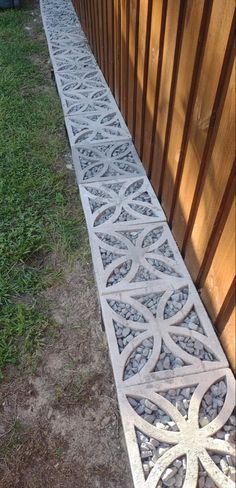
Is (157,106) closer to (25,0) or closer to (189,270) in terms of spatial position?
(189,270)

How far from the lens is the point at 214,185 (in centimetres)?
148

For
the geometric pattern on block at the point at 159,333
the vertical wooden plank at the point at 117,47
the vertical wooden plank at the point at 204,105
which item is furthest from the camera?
the vertical wooden plank at the point at 117,47

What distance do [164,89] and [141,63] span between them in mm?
464

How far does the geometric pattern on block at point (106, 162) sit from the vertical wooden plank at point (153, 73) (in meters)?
0.10

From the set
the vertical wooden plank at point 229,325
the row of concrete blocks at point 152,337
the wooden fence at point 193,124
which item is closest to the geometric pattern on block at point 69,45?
the wooden fence at point 193,124

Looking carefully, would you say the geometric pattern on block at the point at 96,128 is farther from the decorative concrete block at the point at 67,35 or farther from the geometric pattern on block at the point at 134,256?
the decorative concrete block at the point at 67,35

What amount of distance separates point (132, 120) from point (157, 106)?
2.01 feet

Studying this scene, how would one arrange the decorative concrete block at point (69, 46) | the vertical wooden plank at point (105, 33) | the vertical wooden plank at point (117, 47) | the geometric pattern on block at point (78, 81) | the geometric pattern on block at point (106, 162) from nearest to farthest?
the geometric pattern on block at point (106, 162) < the vertical wooden plank at point (117, 47) < the vertical wooden plank at point (105, 33) < the geometric pattern on block at point (78, 81) < the decorative concrete block at point (69, 46)

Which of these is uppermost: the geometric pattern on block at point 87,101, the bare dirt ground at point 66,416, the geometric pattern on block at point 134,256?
the geometric pattern on block at point 87,101

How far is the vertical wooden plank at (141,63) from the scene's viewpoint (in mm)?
2066

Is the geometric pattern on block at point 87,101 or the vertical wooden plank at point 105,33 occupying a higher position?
the vertical wooden plank at point 105,33

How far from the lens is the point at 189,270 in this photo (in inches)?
73.3

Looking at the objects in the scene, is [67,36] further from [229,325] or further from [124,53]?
[229,325]

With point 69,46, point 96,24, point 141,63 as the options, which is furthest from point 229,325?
point 69,46
